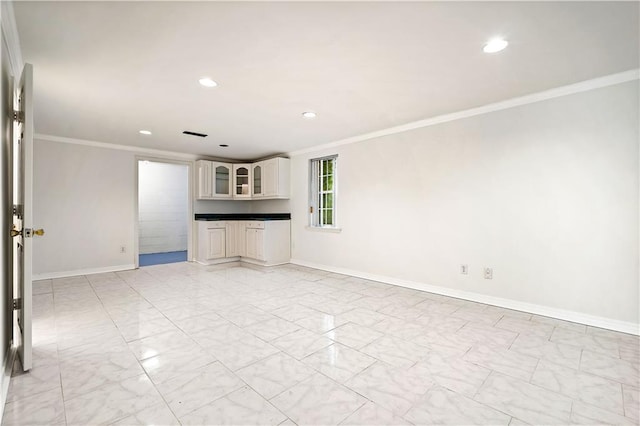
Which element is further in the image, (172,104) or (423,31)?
(172,104)

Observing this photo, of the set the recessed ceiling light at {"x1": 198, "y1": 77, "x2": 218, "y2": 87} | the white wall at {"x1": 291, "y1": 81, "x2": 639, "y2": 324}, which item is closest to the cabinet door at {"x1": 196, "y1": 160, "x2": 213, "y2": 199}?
the white wall at {"x1": 291, "y1": 81, "x2": 639, "y2": 324}

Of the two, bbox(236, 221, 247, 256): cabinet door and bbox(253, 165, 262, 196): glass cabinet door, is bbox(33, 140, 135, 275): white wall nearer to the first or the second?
bbox(236, 221, 247, 256): cabinet door

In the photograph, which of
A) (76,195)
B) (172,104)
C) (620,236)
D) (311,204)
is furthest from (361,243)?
(76,195)

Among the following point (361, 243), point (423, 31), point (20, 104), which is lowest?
point (361, 243)

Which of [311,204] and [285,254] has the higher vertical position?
[311,204]

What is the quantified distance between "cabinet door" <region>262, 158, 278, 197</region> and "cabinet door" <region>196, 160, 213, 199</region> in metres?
1.13

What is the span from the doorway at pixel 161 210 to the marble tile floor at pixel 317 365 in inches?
165

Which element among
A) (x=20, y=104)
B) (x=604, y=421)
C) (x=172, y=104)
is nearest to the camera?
(x=604, y=421)

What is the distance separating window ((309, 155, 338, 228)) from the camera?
207 inches

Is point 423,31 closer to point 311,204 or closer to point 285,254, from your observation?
point 311,204

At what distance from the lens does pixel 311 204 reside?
5.57 m

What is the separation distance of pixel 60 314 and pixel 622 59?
18.3 feet

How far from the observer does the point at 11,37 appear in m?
1.90

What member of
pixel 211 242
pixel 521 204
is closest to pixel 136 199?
pixel 211 242
